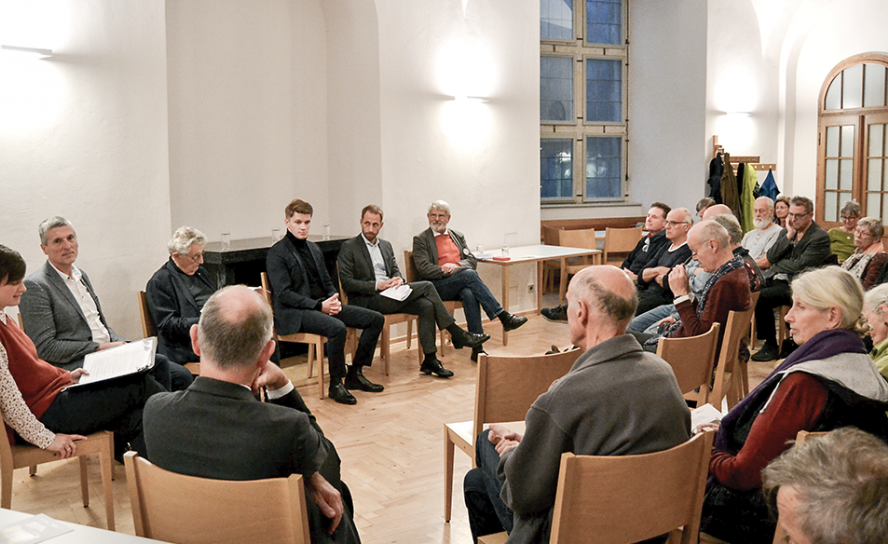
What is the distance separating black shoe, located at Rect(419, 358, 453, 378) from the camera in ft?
18.5

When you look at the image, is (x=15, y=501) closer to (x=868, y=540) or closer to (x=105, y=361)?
(x=105, y=361)

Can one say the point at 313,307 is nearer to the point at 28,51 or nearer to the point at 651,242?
the point at 28,51

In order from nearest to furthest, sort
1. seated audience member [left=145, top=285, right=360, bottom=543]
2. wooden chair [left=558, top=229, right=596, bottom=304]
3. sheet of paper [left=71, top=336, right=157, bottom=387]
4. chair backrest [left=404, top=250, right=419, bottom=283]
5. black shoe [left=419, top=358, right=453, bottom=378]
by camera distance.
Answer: seated audience member [left=145, top=285, right=360, bottom=543] → sheet of paper [left=71, top=336, right=157, bottom=387] → black shoe [left=419, top=358, right=453, bottom=378] → chair backrest [left=404, top=250, right=419, bottom=283] → wooden chair [left=558, top=229, right=596, bottom=304]

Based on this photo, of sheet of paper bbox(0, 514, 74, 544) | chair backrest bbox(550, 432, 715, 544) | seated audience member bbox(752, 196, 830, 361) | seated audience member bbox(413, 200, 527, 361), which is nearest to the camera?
sheet of paper bbox(0, 514, 74, 544)

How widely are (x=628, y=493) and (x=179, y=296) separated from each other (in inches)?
133

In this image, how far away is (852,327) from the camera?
2428mm

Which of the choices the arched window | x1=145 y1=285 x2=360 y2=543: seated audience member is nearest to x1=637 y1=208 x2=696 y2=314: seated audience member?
x1=145 y1=285 x2=360 y2=543: seated audience member

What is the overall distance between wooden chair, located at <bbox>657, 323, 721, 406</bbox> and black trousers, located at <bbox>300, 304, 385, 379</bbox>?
8.04ft

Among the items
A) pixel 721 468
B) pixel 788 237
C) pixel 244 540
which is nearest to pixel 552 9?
pixel 788 237

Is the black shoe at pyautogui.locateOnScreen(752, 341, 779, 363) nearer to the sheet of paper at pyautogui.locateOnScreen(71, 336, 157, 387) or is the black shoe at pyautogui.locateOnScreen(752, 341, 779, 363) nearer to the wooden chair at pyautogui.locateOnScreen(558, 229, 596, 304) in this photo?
the wooden chair at pyautogui.locateOnScreen(558, 229, 596, 304)

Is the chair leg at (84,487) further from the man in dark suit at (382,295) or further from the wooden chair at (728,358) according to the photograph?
the wooden chair at (728,358)

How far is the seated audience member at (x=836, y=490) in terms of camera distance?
1111mm

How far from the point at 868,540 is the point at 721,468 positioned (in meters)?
1.22

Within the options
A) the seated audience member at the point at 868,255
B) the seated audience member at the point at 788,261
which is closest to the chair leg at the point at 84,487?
the seated audience member at the point at 788,261
